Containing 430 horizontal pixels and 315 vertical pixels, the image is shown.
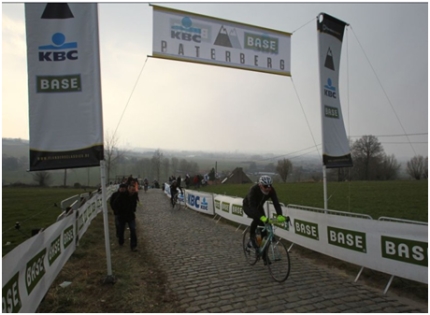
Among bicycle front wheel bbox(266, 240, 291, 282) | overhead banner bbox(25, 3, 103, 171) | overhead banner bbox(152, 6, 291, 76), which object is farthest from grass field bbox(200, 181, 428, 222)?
overhead banner bbox(25, 3, 103, 171)

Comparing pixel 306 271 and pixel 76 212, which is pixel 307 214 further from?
pixel 76 212

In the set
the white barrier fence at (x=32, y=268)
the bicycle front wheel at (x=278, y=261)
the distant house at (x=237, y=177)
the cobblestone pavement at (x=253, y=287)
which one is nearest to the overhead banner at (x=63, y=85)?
the white barrier fence at (x=32, y=268)

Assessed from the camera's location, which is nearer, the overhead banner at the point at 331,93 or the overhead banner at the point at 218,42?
the overhead banner at the point at 218,42

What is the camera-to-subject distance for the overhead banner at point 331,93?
8039 mm

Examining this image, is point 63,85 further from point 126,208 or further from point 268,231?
point 268,231

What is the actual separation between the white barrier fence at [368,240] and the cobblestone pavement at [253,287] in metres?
0.45

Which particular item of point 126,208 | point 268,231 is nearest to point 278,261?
point 268,231

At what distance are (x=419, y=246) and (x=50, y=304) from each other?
5.85 meters

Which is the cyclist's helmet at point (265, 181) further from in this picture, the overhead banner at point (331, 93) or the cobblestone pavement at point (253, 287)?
the overhead banner at point (331, 93)

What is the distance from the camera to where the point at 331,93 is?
27.3 ft

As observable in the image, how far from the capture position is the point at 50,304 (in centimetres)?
456

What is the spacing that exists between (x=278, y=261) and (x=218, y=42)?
5711 millimetres

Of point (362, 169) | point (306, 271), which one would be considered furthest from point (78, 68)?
point (362, 169)

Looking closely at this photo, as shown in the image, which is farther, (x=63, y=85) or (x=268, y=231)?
(x=268, y=231)
